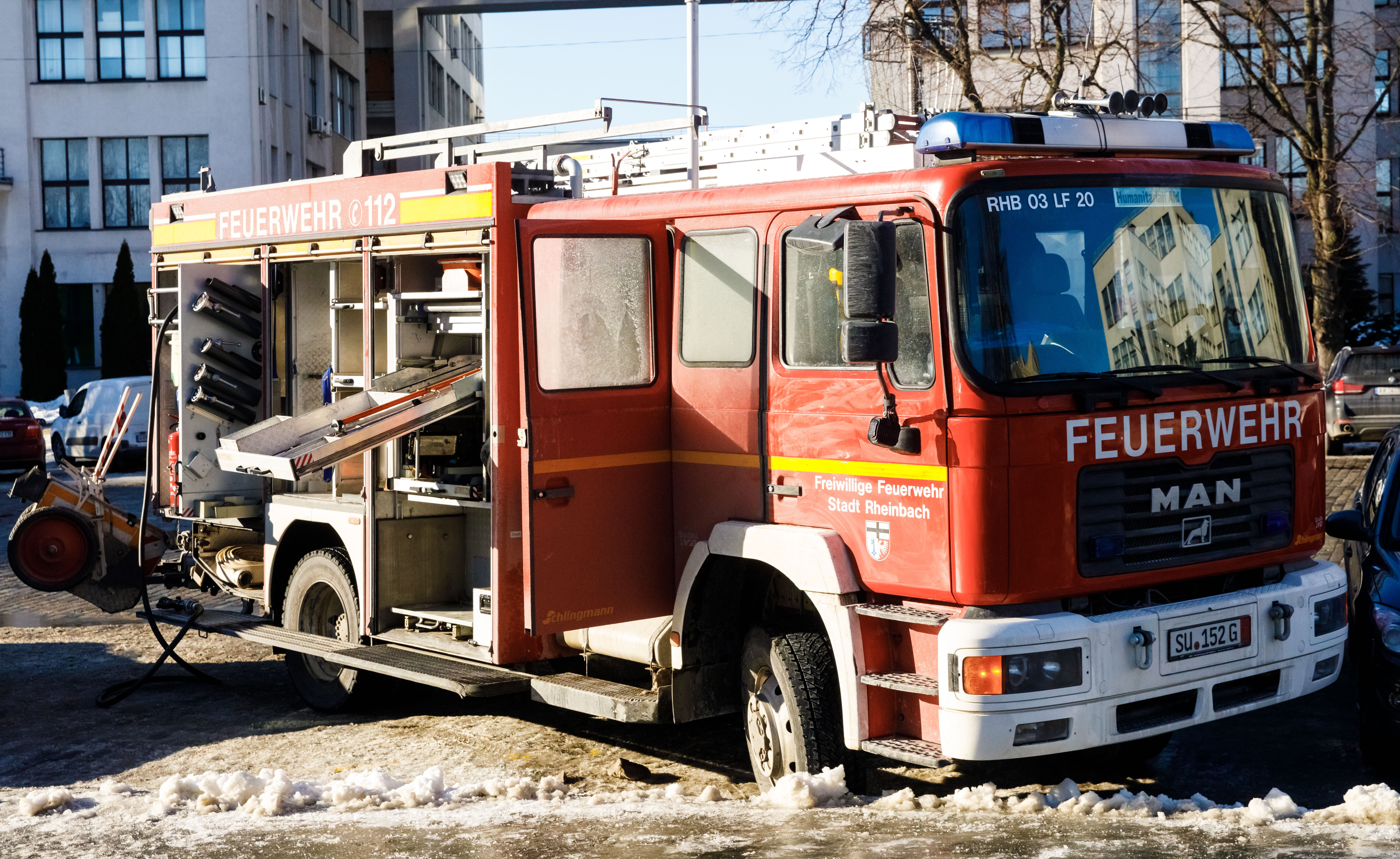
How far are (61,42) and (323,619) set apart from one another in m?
37.0

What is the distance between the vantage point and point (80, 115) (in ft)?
136

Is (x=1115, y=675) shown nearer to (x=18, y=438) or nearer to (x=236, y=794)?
(x=236, y=794)

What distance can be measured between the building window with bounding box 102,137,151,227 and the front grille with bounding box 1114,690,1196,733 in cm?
3942

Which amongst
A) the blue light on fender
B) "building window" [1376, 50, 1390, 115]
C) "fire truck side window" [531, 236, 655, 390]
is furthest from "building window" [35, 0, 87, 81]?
the blue light on fender

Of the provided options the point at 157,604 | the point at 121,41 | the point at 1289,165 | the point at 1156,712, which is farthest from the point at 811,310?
the point at 121,41

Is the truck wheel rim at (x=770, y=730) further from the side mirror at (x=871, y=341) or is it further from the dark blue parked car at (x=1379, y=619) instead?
the dark blue parked car at (x=1379, y=619)

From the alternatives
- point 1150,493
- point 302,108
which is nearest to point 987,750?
point 1150,493

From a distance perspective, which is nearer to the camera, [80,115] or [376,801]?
[376,801]

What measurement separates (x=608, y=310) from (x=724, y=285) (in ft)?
2.01

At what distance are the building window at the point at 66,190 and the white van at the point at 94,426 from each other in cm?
1404

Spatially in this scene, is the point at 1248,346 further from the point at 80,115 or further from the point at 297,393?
the point at 80,115

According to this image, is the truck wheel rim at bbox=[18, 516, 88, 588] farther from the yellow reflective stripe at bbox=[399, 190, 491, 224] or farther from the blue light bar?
the blue light bar

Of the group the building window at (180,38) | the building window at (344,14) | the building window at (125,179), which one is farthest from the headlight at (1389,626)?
the building window at (344,14)

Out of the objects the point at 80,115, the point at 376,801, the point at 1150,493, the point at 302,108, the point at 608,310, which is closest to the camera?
the point at 1150,493
